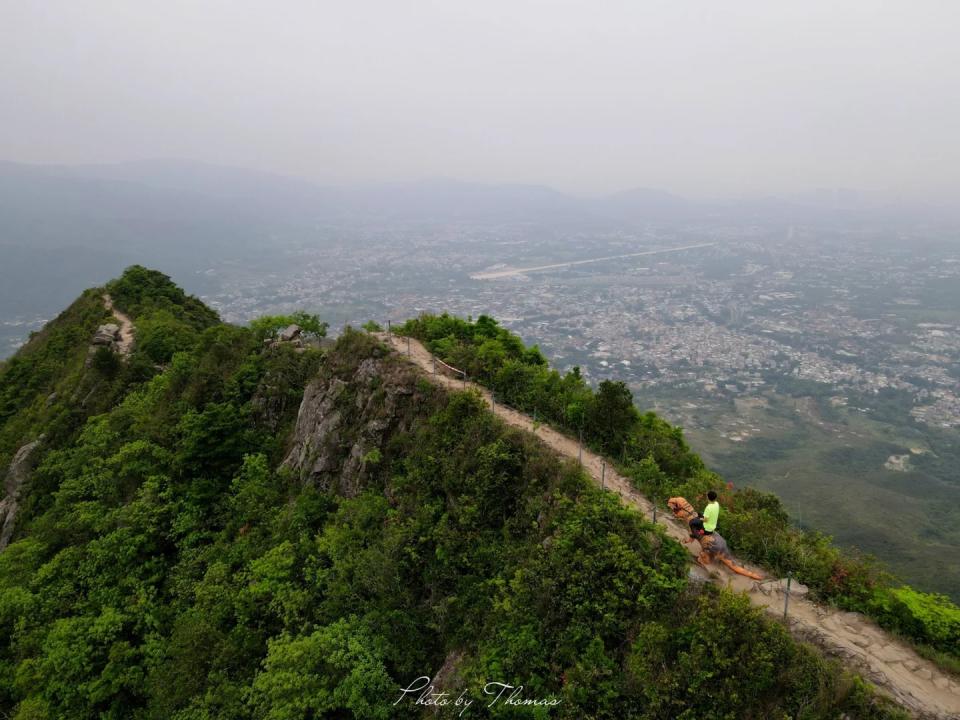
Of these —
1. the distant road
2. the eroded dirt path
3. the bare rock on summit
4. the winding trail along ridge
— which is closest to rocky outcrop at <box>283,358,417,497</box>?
the winding trail along ridge

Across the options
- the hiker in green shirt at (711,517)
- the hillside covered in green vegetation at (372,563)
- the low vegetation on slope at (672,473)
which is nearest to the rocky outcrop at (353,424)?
the hillside covered in green vegetation at (372,563)

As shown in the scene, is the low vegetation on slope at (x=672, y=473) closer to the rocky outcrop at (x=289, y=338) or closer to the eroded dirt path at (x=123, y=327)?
the rocky outcrop at (x=289, y=338)

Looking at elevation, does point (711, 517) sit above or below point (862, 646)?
above

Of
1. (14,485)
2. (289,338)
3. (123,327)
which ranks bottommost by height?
(14,485)

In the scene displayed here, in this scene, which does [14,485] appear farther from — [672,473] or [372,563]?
[672,473]

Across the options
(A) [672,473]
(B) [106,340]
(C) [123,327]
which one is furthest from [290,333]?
(A) [672,473]

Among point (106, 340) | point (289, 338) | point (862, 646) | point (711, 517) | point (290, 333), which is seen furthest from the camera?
point (106, 340)

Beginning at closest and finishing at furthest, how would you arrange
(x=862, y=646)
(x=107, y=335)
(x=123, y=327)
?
1. (x=862, y=646)
2. (x=107, y=335)
3. (x=123, y=327)
